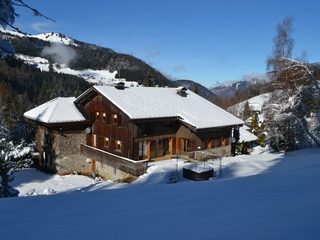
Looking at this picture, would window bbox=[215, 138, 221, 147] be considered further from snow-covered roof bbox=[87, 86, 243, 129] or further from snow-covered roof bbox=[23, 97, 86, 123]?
snow-covered roof bbox=[23, 97, 86, 123]

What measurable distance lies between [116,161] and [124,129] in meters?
2.59

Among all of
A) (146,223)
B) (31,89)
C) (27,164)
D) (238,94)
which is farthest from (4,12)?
(238,94)

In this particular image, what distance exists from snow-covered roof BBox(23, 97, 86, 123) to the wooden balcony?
2.87 metres

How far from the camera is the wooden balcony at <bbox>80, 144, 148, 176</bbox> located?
2508cm

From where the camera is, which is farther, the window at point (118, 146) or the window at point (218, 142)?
the window at point (218, 142)

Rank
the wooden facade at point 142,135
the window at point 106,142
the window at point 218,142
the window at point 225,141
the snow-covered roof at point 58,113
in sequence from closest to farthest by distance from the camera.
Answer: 1. the wooden facade at point 142,135
2. the window at point 106,142
3. the window at point 218,142
4. the snow-covered roof at point 58,113
5. the window at point 225,141

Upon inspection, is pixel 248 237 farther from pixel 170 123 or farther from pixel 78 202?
pixel 170 123

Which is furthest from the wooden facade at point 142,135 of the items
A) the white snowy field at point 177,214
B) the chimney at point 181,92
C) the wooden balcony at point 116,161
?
the white snowy field at point 177,214

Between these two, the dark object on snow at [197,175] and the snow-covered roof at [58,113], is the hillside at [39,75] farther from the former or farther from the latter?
the dark object on snow at [197,175]

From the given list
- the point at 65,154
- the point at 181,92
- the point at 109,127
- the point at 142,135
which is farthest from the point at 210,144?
the point at 65,154

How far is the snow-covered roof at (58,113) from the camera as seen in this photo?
3133cm

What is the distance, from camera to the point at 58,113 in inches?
Result: 1259

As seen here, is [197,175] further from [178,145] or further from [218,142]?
[218,142]

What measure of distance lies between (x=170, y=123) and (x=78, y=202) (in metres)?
21.3
